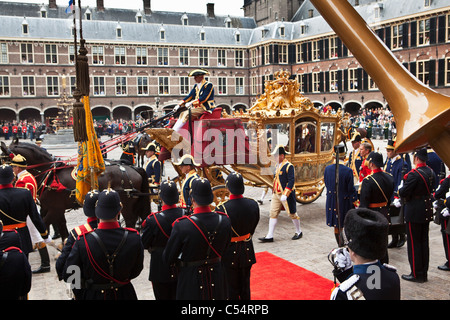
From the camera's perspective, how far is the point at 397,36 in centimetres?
3253

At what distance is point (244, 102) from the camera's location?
4722 centimetres

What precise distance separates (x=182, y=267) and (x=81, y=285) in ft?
3.11

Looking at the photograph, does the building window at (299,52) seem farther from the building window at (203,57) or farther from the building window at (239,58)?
the building window at (203,57)

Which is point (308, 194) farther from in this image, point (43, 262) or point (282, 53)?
point (282, 53)

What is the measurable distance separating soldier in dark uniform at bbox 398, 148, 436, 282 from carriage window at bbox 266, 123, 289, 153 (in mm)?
3763

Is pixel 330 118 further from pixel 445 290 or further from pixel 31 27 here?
pixel 31 27

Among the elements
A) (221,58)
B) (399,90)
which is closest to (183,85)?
(221,58)

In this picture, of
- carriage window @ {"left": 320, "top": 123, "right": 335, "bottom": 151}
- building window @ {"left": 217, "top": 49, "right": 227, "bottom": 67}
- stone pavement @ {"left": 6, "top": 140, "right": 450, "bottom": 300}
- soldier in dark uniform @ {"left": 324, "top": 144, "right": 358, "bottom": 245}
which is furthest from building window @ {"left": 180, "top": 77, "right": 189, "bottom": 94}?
soldier in dark uniform @ {"left": 324, "top": 144, "right": 358, "bottom": 245}

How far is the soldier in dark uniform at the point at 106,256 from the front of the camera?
3258 mm

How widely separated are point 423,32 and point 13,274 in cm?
3425

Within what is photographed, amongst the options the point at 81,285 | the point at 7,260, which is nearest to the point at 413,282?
the point at 81,285

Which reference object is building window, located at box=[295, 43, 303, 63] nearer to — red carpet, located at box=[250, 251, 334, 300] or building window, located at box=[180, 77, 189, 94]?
building window, located at box=[180, 77, 189, 94]

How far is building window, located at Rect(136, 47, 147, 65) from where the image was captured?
139ft

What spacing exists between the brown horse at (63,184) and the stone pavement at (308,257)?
879mm
